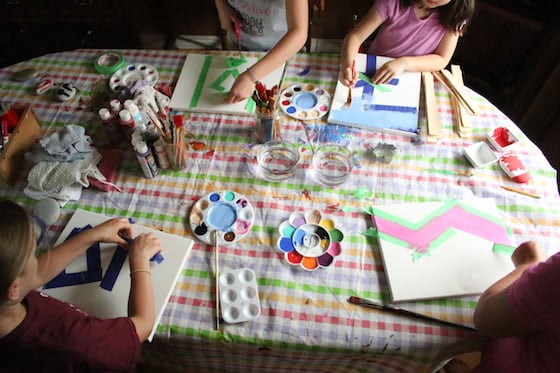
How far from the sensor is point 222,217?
104 cm

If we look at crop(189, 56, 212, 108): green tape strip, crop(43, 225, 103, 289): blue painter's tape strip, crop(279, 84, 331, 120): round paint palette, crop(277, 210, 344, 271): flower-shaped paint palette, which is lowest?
crop(43, 225, 103, 289): blue painter's tape strip

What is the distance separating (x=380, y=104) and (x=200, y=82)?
59cm

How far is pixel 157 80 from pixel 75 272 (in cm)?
68

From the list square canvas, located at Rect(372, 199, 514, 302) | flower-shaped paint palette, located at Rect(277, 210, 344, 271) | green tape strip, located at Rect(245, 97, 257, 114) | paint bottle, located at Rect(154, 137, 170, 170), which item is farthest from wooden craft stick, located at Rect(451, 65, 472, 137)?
paint bottle, located at Rect(154, 137, 170, 170)

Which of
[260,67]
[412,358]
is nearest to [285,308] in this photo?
[412,358]

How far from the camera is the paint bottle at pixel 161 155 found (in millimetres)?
1061

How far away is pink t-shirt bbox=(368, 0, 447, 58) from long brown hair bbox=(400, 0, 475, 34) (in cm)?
3

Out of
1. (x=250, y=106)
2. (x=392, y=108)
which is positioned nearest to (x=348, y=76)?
(x=392, y=108)

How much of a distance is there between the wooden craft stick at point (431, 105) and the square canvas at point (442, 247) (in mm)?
248

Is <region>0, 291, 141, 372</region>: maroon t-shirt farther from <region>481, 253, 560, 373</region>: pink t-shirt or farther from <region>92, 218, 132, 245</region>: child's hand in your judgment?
<region>481, 253, 560, 373</region>: pink t-shirt

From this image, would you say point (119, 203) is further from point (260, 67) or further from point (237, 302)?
point (260, 67)

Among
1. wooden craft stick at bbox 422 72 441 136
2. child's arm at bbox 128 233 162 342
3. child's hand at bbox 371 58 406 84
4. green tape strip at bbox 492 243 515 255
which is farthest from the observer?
child's hand at bbox 371 58 406 84

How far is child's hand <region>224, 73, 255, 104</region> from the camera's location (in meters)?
1.25

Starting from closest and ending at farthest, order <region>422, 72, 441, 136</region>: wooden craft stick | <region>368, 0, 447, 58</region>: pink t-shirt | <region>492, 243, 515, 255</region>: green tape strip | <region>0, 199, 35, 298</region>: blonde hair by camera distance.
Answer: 1. <region>0, 199, 35, 298</region>: blonde hair
2. <region>492, 243, 515, 255</region>: green tape strip
3. <region>422, 72, 441, 136</region>: wooden craft stick
4. <region>368, 0, 447, 58</region>: pink t-shirt
